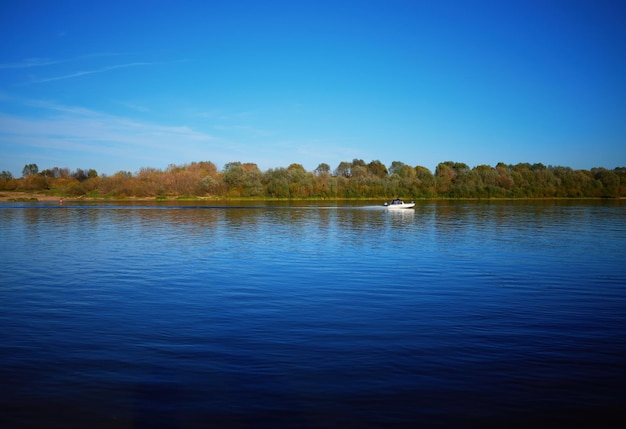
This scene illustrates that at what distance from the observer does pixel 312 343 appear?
1016cm

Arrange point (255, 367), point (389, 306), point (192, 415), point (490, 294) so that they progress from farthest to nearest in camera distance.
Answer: point (490, 294)
point (389, 306)
point (255, 367)
point (192, 415)

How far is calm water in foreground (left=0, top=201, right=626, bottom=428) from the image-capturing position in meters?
7.09

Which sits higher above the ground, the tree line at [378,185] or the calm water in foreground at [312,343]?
the tree line at [378,185]

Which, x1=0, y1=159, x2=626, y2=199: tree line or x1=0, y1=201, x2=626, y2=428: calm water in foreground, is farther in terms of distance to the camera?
x1=0, y1=159, x2=626, y2=199: tree line

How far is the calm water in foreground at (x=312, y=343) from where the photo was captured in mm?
7086

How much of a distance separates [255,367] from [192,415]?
1.92m

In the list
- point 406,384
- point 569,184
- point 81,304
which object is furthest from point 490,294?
point 569,184

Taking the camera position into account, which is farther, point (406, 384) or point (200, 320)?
point (200, 320)

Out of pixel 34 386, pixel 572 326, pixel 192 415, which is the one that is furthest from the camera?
pixel 572 326

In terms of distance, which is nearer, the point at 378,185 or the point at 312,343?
the point at 312,343

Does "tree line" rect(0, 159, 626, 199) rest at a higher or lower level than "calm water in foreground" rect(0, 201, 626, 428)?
higher

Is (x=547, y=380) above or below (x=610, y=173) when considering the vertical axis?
below

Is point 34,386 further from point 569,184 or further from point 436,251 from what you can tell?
point 569,184

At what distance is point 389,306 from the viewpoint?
1363 cm
